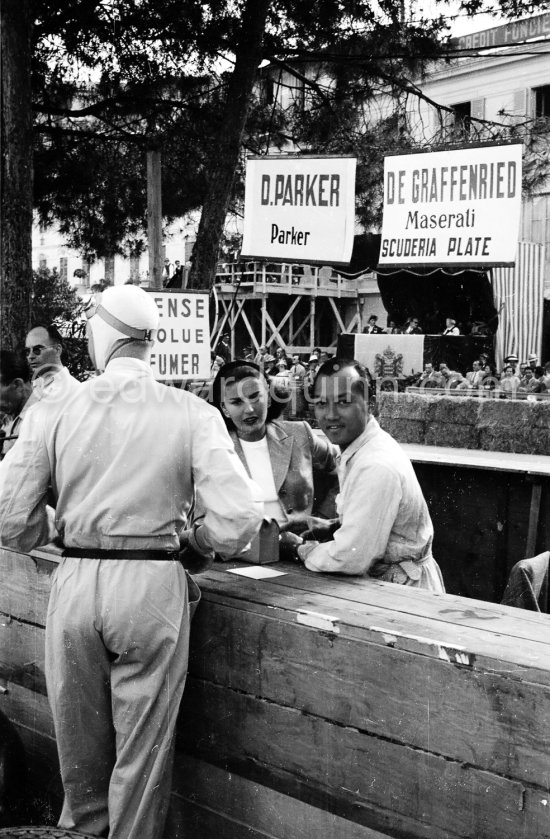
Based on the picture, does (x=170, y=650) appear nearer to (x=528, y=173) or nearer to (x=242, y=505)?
(x=242, y=505)

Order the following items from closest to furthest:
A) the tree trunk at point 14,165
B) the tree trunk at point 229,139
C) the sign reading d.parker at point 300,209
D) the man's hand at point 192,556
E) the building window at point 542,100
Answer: the man's hand at point 192,556
the sign reading d.parker at point 300,209
the tree trunk at point 14,165
the tree trunk at point 229,139
the building window at point 542,100

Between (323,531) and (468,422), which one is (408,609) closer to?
(323,531)

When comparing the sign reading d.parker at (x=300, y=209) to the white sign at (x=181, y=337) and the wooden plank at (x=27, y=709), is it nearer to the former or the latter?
the white sign at (x=181, y=337)

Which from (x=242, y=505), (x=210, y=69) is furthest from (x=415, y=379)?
(x=242, y=505)

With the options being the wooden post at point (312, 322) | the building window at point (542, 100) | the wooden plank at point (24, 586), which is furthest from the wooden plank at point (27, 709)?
the wooden post at point (312, 322)

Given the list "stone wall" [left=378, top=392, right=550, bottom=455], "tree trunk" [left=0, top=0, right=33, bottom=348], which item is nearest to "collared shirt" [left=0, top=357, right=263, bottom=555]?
"tree trunk" [left=0, top=0, right=33, bottom=348]

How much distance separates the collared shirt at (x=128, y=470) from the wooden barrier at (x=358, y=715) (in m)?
0.36

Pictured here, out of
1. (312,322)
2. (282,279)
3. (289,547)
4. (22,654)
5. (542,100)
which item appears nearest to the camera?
(289,547)

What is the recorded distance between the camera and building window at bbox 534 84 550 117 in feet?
108

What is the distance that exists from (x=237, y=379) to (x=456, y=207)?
3.06m

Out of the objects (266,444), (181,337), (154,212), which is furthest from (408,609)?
(154,212)

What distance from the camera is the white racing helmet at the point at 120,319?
2725 millimetres

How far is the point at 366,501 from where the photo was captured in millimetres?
3025

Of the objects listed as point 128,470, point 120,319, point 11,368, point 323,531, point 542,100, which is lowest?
point 323,531
